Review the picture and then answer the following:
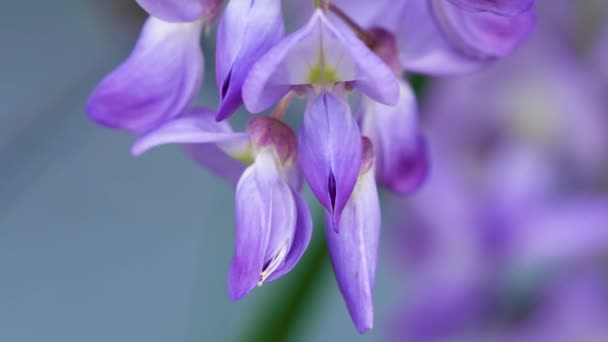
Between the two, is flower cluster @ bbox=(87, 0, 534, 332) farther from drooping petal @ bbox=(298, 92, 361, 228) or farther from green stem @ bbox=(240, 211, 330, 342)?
green stem @ bbox=(240, 211, 330, 342)

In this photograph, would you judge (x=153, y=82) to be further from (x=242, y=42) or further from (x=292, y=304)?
(x=292, y=304)

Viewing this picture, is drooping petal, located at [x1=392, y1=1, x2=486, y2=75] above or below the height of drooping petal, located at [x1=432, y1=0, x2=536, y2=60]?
below

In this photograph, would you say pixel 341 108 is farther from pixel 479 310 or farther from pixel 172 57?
pixel 479 310

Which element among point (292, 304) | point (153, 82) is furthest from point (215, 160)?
point (292, 304)

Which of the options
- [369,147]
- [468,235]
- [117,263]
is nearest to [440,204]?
[468,235]

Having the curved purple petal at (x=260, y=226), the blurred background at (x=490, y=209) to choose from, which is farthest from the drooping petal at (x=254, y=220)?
the blurred background at (x=490, y=209)

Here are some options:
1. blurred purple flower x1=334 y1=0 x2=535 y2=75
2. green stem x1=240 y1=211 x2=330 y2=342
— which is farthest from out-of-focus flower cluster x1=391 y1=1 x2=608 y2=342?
blurred purple flower x1=334 y1=0 x2=535 y2=75

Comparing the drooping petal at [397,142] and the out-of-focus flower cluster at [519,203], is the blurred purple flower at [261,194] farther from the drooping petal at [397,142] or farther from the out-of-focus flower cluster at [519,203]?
the out-of-focus flower cluster at [519,203]
